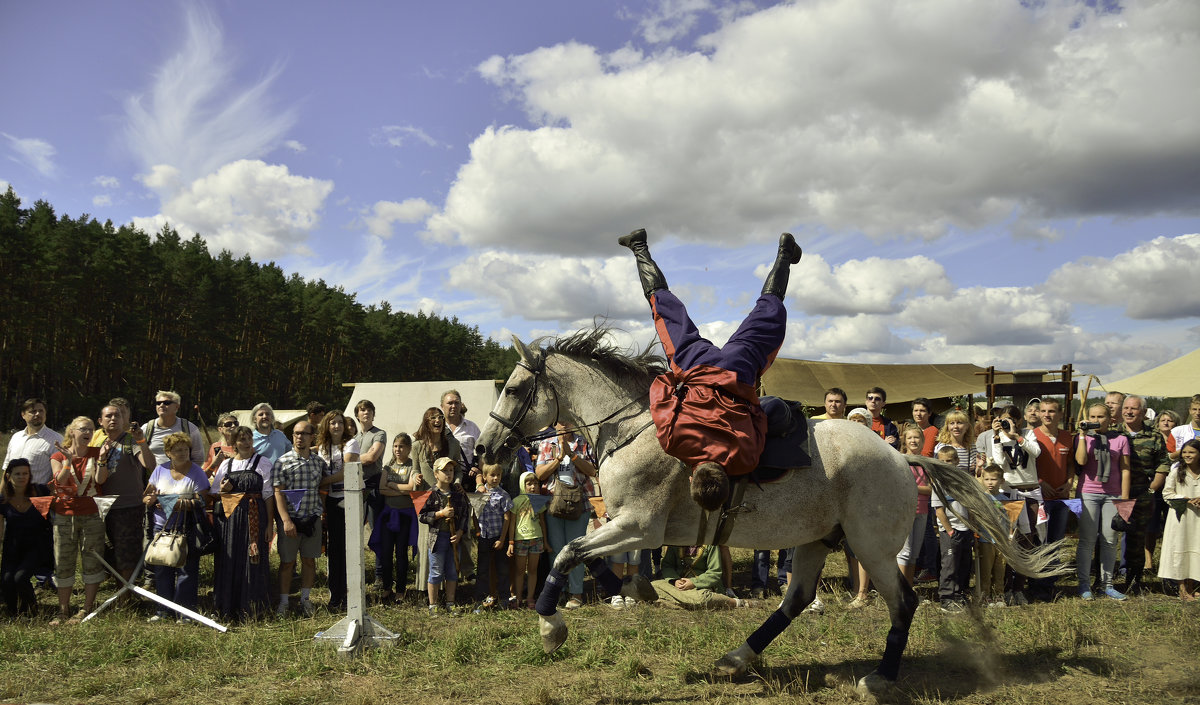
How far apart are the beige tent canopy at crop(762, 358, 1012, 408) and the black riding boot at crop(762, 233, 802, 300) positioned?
15.9 metres

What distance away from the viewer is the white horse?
4.17 meters

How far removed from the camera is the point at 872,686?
13.9ft

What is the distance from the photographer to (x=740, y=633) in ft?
17.9

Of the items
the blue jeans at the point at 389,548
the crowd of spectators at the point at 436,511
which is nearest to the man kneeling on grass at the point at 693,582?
the crowd of spectators at the point at 436,511

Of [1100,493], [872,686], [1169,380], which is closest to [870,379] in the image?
[1169,380]

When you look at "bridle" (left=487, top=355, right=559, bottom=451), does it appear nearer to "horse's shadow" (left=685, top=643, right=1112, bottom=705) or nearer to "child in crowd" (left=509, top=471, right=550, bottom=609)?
"horse's shadow" (left=685, top=643, right=1112, bottom=705)

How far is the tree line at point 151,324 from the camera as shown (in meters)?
25.5

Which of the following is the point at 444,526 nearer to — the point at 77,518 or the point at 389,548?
the point at 389,548

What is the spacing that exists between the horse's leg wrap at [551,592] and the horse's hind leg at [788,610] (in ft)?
4.14

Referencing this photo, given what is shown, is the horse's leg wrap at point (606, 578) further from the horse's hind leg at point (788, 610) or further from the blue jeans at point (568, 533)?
the blue jeans at point (568, 533)

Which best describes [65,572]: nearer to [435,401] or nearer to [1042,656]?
[1042,656]

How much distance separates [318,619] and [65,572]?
225cm

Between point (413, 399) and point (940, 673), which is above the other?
point (413, 399)

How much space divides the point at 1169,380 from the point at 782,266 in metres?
21.1
